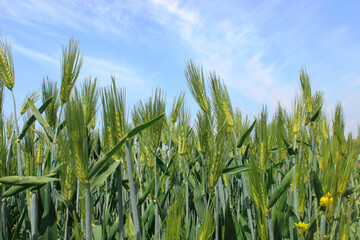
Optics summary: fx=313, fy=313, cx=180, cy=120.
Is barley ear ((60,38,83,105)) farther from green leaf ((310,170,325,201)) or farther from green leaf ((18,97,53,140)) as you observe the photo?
green leaf ((310,170,325,201))

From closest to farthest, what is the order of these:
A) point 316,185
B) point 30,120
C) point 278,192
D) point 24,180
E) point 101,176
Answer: point 101,176
point 24,180
point 278,192
point 30,120
point 316,185

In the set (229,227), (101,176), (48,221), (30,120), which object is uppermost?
(30,120)

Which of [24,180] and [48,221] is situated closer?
[24,180]

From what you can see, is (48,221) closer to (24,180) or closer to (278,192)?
(24,180)

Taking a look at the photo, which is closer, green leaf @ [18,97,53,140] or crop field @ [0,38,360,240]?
crop field @ [0,38,360,240]

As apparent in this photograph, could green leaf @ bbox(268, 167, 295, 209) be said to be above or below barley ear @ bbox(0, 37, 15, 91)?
below

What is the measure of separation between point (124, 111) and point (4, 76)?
766mm

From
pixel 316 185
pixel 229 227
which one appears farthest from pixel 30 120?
pixel 316 185

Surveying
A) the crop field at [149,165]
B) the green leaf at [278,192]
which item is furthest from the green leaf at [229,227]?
the green leaf at [278,192]

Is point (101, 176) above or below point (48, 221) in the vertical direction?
above

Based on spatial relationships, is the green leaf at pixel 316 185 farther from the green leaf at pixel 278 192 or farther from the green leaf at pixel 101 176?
the green leaf at pixel 101 176

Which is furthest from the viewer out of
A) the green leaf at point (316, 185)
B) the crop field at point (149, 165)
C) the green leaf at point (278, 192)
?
the green leaf at point (316, 185)

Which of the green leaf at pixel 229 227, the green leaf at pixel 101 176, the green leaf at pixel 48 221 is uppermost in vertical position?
the green leaf at pixel 101 176

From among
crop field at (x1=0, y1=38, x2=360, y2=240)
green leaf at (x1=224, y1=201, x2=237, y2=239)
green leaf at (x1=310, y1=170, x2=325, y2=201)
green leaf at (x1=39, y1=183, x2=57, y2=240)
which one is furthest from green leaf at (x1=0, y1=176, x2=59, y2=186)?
green leaf at (x1=310, y1=170, x2=325, y2=201)
